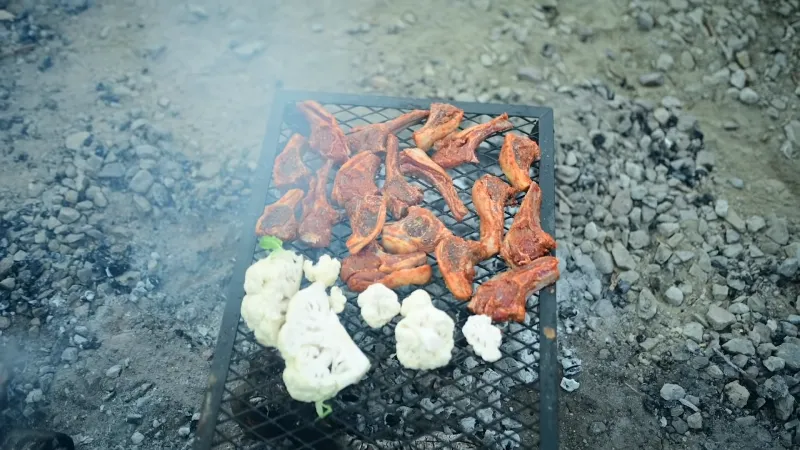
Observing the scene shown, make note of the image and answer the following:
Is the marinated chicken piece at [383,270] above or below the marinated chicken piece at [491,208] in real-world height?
below

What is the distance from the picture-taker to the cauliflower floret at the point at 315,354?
2.91 metres

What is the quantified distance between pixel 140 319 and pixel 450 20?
390 cm

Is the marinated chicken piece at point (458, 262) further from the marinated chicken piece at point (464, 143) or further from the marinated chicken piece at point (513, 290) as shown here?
the marinated chicken piece at point (464, 143)

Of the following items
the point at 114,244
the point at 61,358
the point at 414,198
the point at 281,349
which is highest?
the point at 414,198

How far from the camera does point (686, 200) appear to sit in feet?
15.8

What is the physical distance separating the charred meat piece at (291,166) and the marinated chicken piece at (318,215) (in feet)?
0.32

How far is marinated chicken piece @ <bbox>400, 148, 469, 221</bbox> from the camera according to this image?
3682mm

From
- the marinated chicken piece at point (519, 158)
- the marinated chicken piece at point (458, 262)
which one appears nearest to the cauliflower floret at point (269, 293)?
the marinated chicken piece at point (458, 262)

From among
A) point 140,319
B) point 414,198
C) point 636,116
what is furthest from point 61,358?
point 636,116

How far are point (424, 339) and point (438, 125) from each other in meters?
1.54

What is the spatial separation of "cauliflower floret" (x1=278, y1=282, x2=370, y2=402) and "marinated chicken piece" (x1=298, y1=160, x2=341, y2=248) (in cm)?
45

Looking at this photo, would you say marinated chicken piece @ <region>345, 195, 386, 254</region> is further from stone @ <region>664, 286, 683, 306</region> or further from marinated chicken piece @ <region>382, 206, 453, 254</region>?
stone @ <region>664, 286, 683, 306</region>

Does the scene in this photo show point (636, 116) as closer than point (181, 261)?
No

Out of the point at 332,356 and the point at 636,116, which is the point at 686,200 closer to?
the point at 636,116
